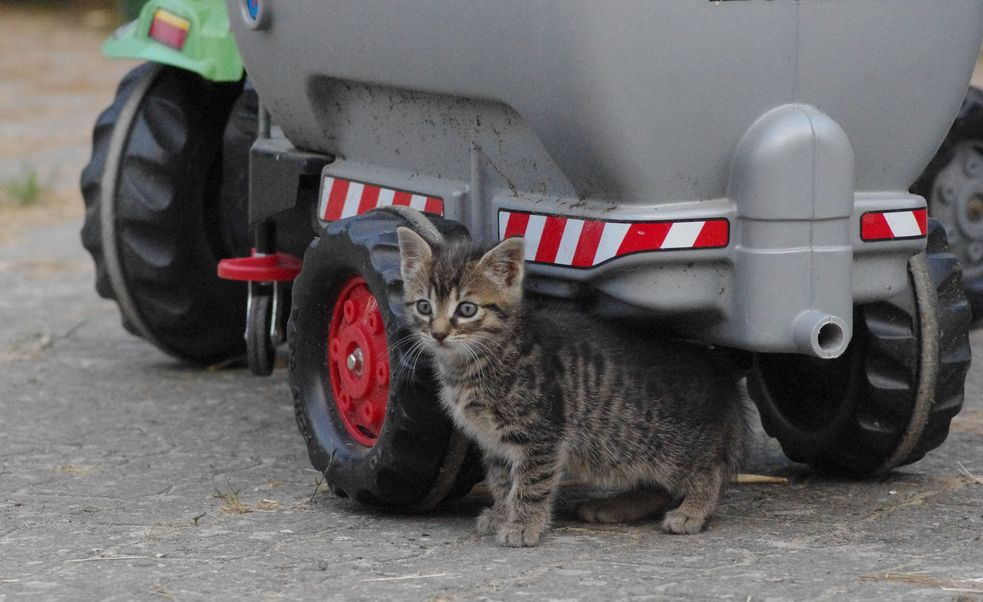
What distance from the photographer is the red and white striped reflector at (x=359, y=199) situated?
3895 mm

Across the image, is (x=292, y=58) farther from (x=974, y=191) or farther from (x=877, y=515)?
(x=974, y=191)

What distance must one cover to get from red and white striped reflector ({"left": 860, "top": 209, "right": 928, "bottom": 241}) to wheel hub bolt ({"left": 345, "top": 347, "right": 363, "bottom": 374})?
1250 mm

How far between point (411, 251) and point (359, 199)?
0.63 m

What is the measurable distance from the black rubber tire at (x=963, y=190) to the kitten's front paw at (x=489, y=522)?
8.50 ft

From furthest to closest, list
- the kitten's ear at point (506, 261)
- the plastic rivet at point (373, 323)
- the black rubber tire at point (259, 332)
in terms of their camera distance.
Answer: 1. the black rubber tire at point (259, 332)
2. the plastic rivet at point (373, 323)
3. the kitten's ear at point (506, 261)

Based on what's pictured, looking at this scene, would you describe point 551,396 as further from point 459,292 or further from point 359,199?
point 359,199

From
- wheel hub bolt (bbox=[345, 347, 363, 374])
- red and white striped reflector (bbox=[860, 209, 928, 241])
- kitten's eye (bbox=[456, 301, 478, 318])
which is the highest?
red and white striped reflector (bbox=[860, 209, 928, 241])

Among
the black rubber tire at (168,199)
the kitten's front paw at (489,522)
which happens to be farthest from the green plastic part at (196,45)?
the kitten's front paw at (489,522)

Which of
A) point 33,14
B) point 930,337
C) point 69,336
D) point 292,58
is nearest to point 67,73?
point 33,14

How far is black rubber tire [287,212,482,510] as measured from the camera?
3.57 meters

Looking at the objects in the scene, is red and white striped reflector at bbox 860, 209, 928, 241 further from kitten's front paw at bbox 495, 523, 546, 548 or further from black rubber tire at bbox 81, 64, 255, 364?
black rubber tire at bbox 81, 64, 255, 364

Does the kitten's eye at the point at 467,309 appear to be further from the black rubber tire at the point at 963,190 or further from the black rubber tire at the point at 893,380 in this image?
the black rubber tire at the point at 963,190

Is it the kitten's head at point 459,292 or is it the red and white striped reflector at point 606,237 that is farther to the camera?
the kitten's head at point 459,292

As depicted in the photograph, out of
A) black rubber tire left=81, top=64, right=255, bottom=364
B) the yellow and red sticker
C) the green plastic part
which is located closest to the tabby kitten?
the green plastic part
